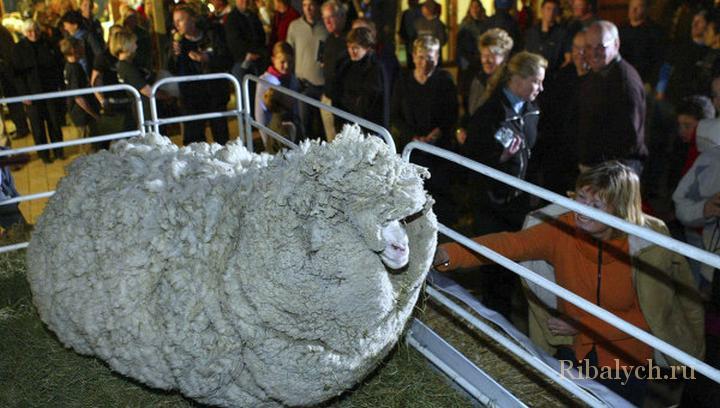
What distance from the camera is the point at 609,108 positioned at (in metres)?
4.48

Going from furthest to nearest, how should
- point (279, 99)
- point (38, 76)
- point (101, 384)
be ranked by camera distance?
point (38, 76)
point (279, 99)
point (101, 384)

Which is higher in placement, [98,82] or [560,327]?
[98,82]

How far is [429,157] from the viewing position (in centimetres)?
461

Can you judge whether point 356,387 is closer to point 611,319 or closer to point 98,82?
point 611,319

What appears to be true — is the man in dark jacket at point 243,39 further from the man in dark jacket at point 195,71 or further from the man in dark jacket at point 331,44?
the man in dark jacket at point 331,44

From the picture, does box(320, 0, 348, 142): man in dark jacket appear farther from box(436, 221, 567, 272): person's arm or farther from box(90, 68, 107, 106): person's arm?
box(436, 221, 567, 272): person's arm

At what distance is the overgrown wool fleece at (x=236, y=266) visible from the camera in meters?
2.05

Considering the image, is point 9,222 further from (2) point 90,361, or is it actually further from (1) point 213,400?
(1) point 213,400

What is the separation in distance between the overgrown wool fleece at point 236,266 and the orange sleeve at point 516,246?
Result: 2.01 ft

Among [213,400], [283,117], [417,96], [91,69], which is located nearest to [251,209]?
[213,400]

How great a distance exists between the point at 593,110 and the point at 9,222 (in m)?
3.95

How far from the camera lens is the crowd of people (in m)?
→ 2.86

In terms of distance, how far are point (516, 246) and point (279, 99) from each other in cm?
356

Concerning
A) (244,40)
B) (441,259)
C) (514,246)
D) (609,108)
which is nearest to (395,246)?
(441,259)
